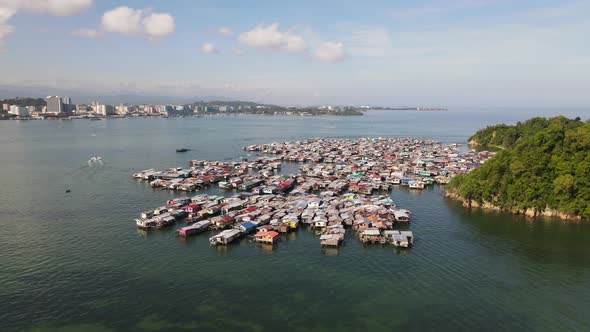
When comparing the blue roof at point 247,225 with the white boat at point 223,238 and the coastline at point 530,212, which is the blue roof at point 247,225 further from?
the coastline at point 530,212

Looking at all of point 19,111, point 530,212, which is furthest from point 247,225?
point 19,111

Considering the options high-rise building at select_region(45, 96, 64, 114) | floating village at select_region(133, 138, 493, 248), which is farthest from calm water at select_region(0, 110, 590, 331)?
high-rise building at select_region(45, 96, 64, 114)

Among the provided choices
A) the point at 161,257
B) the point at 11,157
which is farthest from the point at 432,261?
the point at 11,157

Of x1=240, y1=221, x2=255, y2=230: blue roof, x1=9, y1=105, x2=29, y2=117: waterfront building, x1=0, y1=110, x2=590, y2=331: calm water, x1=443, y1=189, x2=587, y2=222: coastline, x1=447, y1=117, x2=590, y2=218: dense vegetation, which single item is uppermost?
x1=9, y1=105, x2=29, y2=117: waterfront building

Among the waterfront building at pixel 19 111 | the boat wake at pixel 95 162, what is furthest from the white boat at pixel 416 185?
the waterfront building at pixel 19 111

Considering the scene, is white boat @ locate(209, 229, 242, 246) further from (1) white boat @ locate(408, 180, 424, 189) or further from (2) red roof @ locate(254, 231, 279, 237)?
(1) white boat @ locate(408, 180, 424, 189)

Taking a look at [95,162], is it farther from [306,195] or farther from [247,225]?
[247,225]

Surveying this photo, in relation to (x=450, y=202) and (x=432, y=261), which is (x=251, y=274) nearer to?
(x=432, y=261)
